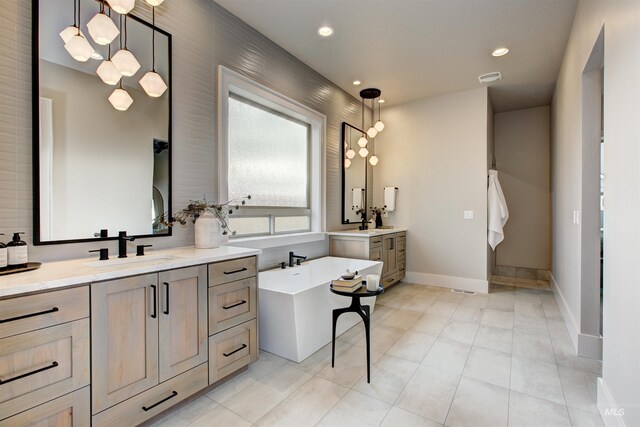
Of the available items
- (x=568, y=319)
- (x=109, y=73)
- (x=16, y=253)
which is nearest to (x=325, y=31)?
(x=109, y=73)

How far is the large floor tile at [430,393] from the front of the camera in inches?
73.1

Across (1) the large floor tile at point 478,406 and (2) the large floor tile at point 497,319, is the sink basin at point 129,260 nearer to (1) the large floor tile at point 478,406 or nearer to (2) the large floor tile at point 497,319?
(1) the large floor tile at point 478,406

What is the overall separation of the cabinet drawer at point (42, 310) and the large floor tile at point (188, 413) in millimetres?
851

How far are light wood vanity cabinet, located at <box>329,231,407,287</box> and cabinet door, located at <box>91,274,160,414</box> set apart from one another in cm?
286

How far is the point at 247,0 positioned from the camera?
8.81ft

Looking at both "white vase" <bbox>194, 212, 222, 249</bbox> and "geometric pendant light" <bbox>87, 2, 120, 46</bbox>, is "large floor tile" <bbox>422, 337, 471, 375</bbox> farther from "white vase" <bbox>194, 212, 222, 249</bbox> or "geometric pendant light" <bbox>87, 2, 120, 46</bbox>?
"geometric pendant light" <bbox>87, 2, 120, 46</bbox>

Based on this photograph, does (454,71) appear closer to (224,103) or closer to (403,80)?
(403,80)

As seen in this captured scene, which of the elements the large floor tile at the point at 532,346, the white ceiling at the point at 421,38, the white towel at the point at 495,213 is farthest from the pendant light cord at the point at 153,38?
the white towel at the point at 495,213

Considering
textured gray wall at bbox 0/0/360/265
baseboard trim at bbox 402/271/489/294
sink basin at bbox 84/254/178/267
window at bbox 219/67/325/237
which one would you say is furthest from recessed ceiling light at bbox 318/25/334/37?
baseboard trim at bbox 402/271/489/294

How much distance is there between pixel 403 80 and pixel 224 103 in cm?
277

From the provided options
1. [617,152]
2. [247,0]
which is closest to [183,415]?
[617,152]

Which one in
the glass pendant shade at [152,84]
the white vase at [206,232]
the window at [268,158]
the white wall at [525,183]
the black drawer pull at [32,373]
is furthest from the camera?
the white wall at [525,183]

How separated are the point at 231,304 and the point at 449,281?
3.88 metres

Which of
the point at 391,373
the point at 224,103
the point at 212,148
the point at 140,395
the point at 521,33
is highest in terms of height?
the point at 521,33
